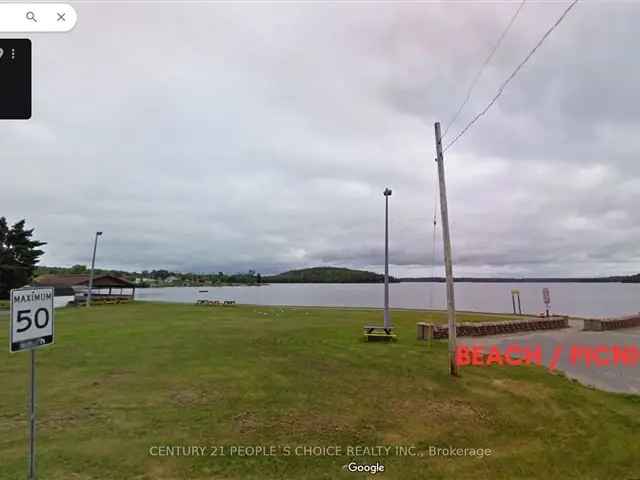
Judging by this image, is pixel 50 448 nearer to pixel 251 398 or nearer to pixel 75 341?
pixel 251 398

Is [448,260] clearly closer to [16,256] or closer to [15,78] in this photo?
[15,78]

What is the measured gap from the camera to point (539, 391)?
827cm

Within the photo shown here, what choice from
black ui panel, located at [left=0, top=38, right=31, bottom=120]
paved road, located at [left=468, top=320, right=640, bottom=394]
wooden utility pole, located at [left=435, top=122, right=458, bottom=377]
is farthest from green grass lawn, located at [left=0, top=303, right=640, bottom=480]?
black ui panel, located at [left=0, top=38, right=31, bottom=120]

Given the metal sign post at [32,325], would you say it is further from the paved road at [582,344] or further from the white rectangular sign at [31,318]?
the paved road at [582,344]

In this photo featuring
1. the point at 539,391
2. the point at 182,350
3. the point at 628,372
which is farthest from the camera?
the point at 182,350

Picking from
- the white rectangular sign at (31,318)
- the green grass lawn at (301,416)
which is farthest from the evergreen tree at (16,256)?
the white rectangular sign at (31,318)

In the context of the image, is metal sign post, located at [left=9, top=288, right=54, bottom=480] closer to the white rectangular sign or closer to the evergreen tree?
the white rectangular sign

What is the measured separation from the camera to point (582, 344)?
1498cm

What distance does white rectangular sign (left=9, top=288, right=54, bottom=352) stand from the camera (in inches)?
167

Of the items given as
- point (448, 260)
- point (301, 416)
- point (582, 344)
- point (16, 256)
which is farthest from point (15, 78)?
point (16, 256)

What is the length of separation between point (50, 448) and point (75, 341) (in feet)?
34.5

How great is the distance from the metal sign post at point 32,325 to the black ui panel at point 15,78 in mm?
2130

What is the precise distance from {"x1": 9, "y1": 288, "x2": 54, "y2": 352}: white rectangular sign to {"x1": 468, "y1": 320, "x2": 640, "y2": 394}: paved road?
11.0 metres

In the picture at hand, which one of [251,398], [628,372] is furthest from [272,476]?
[628,372]
